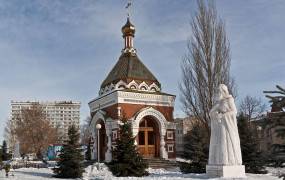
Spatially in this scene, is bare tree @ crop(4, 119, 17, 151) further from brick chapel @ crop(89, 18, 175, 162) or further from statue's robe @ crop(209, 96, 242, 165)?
statue's robe @ crop(209, 96, 242, 165)

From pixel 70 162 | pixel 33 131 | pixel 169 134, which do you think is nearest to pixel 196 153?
pixel 70 162

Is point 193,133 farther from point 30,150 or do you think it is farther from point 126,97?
point 30,150

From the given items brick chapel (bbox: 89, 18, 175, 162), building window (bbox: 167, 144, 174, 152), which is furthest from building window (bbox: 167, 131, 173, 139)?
building window (bbox: 167, 144, 174, 152)

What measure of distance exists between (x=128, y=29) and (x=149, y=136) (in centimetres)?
927

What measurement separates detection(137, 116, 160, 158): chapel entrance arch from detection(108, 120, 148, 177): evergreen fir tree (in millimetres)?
8653

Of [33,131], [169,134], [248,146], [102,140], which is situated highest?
[33,131]

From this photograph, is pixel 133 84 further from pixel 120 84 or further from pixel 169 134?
pixel 169 134

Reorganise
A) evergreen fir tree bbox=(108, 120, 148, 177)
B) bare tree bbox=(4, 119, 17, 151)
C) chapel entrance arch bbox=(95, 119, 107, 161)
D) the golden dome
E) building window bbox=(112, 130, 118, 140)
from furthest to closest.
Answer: bare tree bbox=(4, 119, 17, 151)
the golden dome
chapel entrance arch bbox=(95, 119, 107, 161)
building window bbox=(112, 130, 118, 140)
evergreen fir tree bbox=(108, 120, 148, 177)

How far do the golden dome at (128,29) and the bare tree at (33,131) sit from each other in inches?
609

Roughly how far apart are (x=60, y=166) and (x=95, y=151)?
9.17 meters

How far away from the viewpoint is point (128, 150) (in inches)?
725

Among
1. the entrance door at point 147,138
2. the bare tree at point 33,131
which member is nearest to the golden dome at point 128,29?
the entrance door at point 147,138

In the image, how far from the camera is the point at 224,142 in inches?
588

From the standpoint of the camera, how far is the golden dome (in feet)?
102
